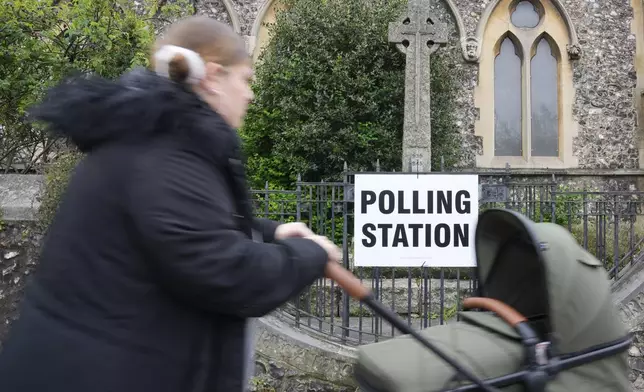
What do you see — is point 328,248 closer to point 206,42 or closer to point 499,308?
point 206,42

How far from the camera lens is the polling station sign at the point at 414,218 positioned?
494 centimetres

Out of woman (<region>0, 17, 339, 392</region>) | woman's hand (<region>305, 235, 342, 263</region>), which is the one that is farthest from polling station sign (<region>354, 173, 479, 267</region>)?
woman (<region>0, 17, 339, 392</region>)

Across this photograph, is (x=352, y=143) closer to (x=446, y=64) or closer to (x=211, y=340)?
(x=446, y=64)

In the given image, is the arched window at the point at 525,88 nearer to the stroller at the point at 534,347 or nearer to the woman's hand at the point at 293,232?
the stroller at the point at 534,347

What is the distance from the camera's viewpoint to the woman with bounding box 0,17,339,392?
1.32 meters

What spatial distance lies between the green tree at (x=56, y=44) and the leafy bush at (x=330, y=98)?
15.2 ft

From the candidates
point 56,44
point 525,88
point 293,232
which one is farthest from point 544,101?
point 293,232

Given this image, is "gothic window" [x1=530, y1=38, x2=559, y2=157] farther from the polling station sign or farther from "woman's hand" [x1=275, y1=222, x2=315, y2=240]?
"woman's hand" [x1=275, y1=222, x2=315, y2=240]

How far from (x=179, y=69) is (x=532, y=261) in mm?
1350

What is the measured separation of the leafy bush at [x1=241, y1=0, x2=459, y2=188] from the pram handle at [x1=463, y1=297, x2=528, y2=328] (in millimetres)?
8055

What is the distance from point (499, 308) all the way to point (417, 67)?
649 centimetres

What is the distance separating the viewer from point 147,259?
53.3 inches

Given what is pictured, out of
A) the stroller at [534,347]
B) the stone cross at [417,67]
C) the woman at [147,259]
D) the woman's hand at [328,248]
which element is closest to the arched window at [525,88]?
the stone cross at [417,67]

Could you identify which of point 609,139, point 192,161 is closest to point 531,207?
point 192,161
